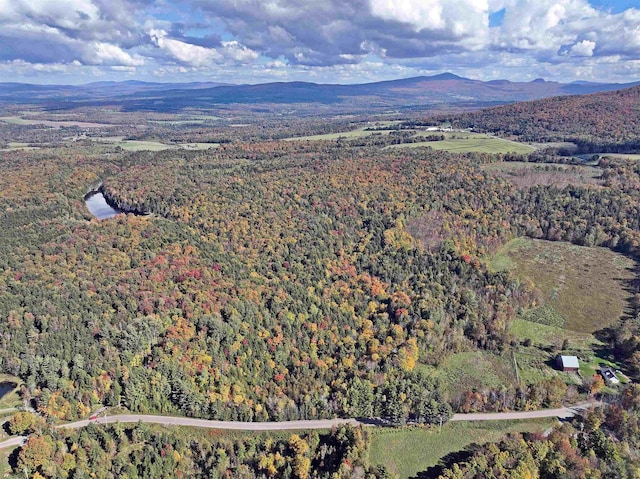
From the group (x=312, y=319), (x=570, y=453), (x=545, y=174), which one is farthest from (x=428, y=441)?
(x=545, y=174)

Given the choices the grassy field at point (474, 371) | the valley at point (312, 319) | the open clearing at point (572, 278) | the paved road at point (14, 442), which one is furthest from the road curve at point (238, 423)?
the open clearing at point (572, 278)

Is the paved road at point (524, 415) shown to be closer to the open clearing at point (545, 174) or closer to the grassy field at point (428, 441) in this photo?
the grassy field at point (428, 441)

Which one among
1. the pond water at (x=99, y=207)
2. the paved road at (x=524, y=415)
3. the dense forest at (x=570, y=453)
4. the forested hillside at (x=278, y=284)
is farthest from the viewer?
the pond water at (x=99, y=207)

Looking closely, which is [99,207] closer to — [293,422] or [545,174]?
[293,422]

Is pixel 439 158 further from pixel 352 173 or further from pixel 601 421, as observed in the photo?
pixel 601 421

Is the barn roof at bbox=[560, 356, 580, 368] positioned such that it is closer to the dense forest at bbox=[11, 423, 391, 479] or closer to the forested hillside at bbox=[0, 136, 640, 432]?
the forested hillside at bbox=[0, 136, 640, 432]

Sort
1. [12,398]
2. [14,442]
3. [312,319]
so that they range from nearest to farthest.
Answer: [14,442]
[12,398]
[312,319]
